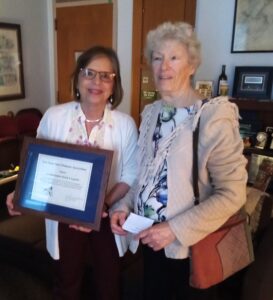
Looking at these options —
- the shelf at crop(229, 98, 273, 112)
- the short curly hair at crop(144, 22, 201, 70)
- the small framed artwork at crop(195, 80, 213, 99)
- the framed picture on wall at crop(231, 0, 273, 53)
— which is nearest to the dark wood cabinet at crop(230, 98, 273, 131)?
the shelf at crop(229, 98, 273, 112)

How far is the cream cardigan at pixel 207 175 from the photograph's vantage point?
0.94m

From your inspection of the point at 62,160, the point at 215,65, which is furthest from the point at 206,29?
the point at 62,160

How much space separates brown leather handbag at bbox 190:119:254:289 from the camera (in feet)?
3.32

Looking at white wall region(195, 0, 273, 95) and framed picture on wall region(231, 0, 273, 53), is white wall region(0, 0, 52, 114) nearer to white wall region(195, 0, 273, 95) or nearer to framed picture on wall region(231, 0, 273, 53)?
white wall region(195, 0, 273, 95)

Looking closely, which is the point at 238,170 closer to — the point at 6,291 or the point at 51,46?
the point at 6,291

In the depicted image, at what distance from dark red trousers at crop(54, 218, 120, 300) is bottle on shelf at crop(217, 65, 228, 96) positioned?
5.96ft

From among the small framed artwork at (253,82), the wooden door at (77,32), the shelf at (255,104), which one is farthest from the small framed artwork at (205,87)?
the wooden door at (77,32)

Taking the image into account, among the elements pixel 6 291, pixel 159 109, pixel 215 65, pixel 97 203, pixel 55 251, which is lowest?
pixel 6 291

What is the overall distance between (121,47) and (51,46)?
3.35 feet

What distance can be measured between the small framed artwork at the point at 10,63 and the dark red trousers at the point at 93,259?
8.34 ft

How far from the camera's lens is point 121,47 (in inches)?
134

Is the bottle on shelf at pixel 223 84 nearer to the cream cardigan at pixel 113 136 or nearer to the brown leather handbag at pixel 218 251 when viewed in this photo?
the cream cardigan at pixel 113 136

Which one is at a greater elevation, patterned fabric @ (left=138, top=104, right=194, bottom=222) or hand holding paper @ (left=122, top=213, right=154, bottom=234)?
patterned fabric @ (left=138, top=104, right=194, bottom=222)

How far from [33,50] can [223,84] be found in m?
2.26
